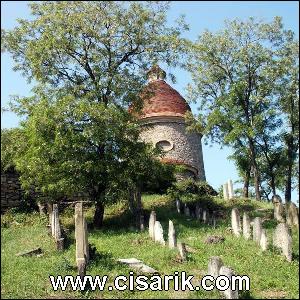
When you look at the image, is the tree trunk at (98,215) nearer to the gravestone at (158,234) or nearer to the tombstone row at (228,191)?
the gravestone at (158,234)

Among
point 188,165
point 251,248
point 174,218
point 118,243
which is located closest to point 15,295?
point 118,243

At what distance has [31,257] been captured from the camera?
42.8 ft

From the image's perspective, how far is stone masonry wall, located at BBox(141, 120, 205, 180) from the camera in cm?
3250

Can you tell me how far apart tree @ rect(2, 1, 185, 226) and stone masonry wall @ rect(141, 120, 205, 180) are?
34.2ft

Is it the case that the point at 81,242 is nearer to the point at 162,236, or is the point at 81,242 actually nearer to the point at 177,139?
the point at 162,236

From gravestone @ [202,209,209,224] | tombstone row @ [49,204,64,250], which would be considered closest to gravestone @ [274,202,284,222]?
gravestone @ [202,209,209,224]

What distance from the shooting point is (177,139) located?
3266 cm

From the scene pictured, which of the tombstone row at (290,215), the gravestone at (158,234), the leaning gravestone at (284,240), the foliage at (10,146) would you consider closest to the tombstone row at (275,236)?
the leaning gravestone at (284,240)

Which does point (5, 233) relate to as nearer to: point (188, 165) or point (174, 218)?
point (174, 218)

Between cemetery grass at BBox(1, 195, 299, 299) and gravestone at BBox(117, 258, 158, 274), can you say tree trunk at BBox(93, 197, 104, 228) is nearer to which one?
cemetery grass at BBox(1, 195, 299, 299)

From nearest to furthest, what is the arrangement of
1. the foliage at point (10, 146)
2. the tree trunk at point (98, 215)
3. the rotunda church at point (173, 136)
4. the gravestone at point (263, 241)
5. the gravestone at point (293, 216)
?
1. the gravestone at point (263, 241)
2. the gravestone at point (293, 216)
3. the tree trunk at point (98, 215)
4. the foliage at point (10, 146)
5. the rotunda church at point (173, 136)

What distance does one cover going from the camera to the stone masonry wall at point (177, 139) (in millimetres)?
32500

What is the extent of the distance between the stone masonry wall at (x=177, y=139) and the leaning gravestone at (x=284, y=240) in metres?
18.6

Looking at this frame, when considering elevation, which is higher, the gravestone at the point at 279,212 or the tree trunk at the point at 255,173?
the tree trunk at the point at 255,173
